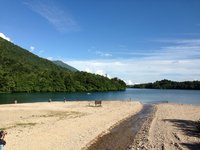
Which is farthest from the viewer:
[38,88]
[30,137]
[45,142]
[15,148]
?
[38,88]

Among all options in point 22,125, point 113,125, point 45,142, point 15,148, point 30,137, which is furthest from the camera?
point 113,125

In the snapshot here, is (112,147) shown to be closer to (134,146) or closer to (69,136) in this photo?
(134,146)

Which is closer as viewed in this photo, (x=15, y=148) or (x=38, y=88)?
(x=15, y=148)

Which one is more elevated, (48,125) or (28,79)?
(28,79)

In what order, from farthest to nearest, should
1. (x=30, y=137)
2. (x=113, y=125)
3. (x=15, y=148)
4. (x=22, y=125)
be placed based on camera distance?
(x=113, y=125), (x=22, y=125), (x=30, y=137), (x=15, y=148)

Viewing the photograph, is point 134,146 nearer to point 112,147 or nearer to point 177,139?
point 112,147

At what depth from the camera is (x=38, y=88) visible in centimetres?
18950

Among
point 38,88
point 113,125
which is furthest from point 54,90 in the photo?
point 113,125

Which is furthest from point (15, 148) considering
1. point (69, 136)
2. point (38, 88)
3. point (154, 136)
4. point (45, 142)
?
point (38, 88)

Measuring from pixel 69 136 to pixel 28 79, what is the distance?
172 m

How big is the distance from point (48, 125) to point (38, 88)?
160 meters

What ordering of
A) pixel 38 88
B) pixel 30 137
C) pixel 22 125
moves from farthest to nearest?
pixel 38 88 → pixel 22 125 → pixel 30 137

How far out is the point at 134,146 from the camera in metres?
25.3

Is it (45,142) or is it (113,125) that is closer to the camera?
(45,142)
